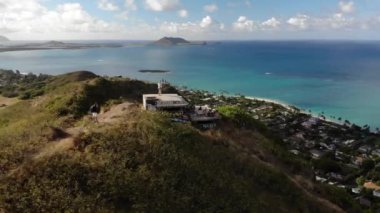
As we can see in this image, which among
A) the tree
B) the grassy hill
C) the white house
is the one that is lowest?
the tree

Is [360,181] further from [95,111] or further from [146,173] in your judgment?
[146,173]

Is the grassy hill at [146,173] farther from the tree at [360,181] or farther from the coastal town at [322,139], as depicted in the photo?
the tree at [360,181]

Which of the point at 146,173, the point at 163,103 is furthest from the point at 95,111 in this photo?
the point at 146,173

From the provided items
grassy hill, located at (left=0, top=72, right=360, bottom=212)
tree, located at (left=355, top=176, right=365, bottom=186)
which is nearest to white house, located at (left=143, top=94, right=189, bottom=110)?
grassy hill, located at (left=0, top=72, right=360, bottom=212)

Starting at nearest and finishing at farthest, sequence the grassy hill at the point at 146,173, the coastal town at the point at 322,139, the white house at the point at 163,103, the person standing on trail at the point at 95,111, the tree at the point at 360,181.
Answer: the grassy hill at the point at 146,173
the person standing on trail at the point at 95,111
the white house at the point at 163,103
the coastal town at the point at 322,139
the tree at the point at 360,181

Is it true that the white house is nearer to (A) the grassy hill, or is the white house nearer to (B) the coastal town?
(B) the coastal town

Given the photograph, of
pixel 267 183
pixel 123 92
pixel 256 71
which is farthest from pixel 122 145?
pixel 256 71

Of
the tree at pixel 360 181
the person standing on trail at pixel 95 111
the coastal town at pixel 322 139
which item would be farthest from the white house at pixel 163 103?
the tree at pixel 360 181
